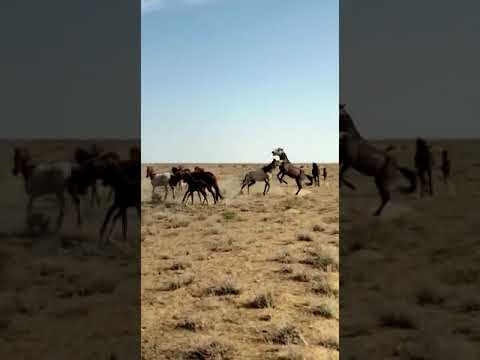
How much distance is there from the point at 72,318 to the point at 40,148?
6066cm

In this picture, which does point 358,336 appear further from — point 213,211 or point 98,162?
point 213,211

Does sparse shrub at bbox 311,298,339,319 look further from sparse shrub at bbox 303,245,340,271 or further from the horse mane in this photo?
the horse mane

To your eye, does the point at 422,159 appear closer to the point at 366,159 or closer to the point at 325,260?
the point at 366,159

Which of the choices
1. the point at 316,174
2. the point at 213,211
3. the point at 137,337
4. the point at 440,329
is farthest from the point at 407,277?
the point at 316,174

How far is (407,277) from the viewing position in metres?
10.9

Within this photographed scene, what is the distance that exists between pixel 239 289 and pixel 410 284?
3237mm

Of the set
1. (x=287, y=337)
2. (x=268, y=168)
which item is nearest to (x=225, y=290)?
(x=287, y=337)

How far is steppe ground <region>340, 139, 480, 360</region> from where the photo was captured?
23.3ft

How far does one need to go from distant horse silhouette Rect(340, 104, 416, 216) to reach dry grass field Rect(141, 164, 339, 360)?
236 cm

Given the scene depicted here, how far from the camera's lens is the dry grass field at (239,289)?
7.11 metres

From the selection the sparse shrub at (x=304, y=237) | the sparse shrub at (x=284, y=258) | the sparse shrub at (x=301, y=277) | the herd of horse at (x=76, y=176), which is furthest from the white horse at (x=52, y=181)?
the sparse shrub at (x=301, y=277)

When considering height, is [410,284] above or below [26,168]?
below

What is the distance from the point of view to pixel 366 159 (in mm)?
15000

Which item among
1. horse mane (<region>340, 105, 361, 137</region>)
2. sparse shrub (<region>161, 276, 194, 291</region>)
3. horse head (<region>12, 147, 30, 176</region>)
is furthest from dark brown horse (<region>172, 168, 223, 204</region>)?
sparse shrub (<region>161, 276, 194, 291</region>)
